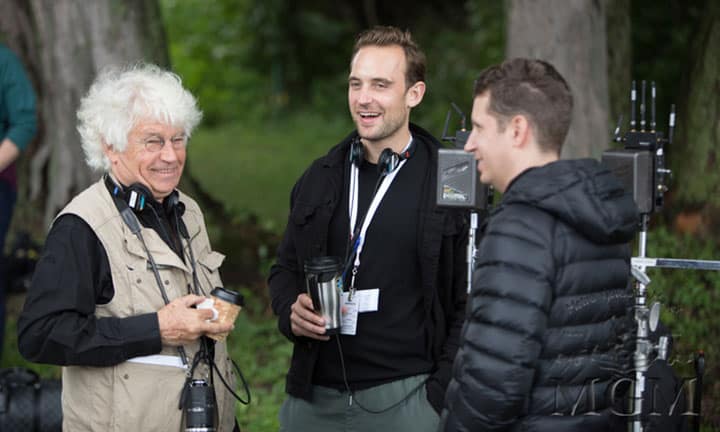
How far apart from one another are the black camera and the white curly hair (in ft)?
2.79

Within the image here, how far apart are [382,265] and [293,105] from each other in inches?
768

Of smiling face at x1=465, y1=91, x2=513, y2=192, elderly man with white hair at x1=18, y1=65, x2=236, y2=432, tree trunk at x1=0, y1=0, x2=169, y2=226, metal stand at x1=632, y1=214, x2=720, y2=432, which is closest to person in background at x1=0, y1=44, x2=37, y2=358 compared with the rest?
tree trunk at x1=0, y1=0, x2=169, y2=226

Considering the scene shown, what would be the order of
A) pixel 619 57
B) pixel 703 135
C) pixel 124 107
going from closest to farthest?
pixel 124 107 < pixel 703 135 < pixel 619 57

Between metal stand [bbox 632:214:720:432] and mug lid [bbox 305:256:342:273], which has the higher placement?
mug lid [bbox 305:256:342:273]

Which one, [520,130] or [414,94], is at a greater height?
[414,94]

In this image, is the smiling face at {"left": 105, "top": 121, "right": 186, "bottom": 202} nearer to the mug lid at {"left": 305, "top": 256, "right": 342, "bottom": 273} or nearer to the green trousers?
the mug lid at {"left": 305, "top": 256, "right": 342, "bottom": 273}

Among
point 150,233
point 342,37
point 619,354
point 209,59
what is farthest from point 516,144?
point 209,59

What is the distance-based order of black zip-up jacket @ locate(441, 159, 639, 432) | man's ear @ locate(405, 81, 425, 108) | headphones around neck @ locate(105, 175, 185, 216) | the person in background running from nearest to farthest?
black zip-up jacket @ locate(441, 159, 639, 432)
headphones around neck @ locate(105, 175, 185, 216)
man's ear @ locate(405, 81, 425, 108)
the person in background

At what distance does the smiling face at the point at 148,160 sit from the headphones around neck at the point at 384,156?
0.74 m

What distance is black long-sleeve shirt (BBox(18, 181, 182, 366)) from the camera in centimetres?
331

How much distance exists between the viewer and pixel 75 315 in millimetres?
3322

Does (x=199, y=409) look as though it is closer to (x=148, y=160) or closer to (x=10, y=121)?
(x=148, y=160)

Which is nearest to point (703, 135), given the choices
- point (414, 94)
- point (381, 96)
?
point (414, 94)

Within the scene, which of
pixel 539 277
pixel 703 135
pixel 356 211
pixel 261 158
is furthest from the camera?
pixel 261 158
